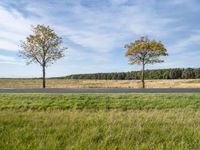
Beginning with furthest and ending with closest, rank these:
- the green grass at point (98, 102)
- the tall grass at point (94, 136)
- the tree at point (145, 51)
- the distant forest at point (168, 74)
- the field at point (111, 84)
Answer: the distant forest at point (168, 74) < the field at point (111, 84) < the tree at point (145, 51) < the green grass at point (98, 102) < the tall grass at point (94, 136)

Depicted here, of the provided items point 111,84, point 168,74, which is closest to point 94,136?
point 111,84

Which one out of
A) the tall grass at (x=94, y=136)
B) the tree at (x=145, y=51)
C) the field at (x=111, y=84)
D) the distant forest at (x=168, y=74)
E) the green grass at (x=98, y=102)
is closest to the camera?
the tall grass at (x=94, y=136)

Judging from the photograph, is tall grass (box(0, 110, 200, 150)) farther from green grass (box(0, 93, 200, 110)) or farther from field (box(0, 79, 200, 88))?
field (box(0, 79, 200, 88))

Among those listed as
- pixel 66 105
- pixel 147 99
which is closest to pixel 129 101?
pixel 147 99

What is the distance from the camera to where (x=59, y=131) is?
675 cm

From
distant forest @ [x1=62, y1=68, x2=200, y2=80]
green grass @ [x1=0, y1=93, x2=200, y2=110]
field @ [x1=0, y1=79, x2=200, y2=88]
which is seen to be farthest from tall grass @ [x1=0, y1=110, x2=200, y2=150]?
distant forest @ [x1=62, y1=68, x2=200, y2=80]

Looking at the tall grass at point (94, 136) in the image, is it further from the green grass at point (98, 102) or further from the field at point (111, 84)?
the field at point (111, 84)

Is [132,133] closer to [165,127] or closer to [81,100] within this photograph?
[165,127]

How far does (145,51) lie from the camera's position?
3675 centimetres

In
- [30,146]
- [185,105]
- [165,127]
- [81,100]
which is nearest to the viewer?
[30,146]

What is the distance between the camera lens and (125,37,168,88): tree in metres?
36.2

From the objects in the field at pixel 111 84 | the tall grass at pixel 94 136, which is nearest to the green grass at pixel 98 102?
the tall grass at pixel 94 136

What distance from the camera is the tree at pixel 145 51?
3625 centimetres

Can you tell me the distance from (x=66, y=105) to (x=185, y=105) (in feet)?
25.3
